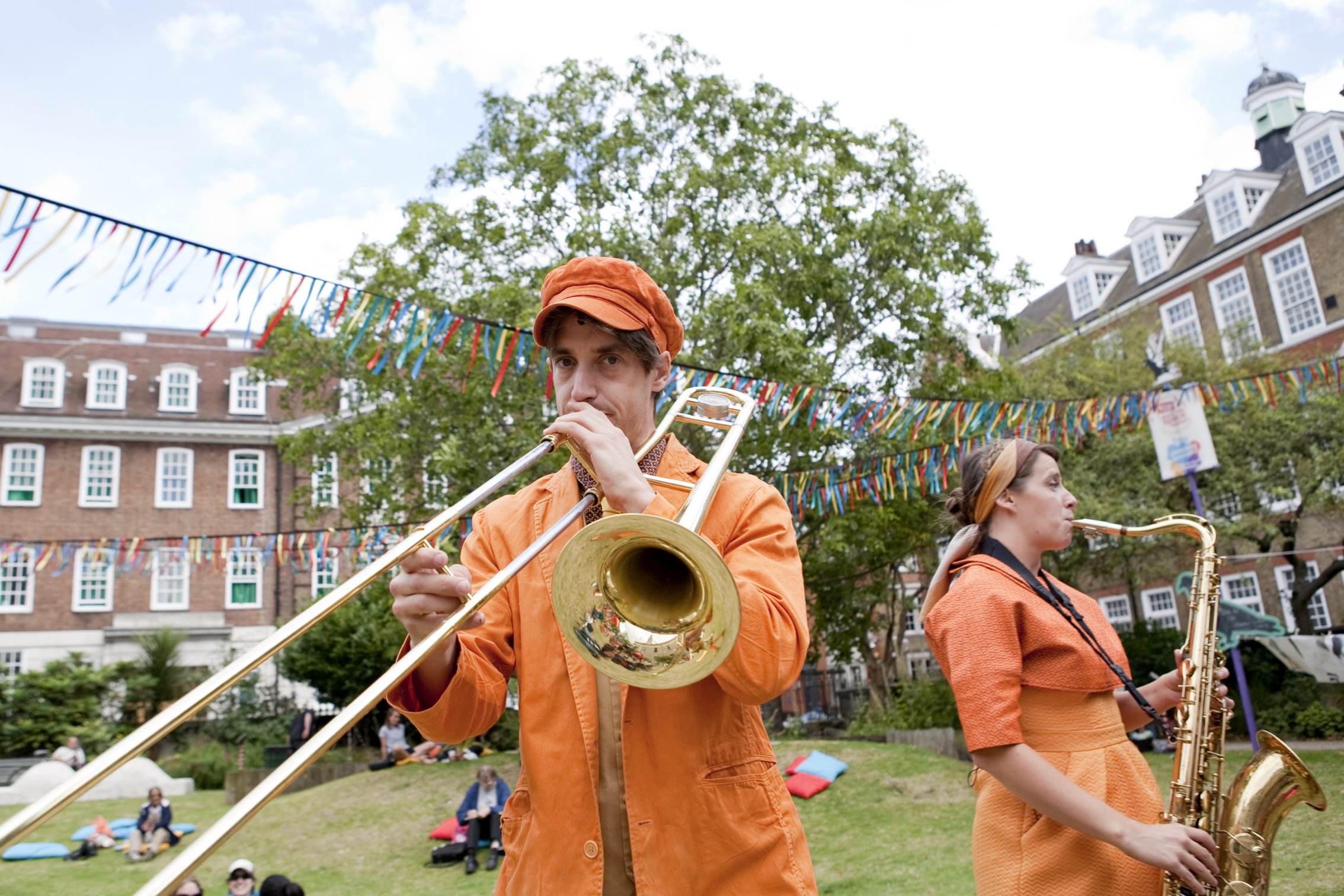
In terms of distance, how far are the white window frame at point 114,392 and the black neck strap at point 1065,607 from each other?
3303 centimetres

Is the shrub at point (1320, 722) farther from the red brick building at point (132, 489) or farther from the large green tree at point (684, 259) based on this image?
the red brick building at point (132, 489)

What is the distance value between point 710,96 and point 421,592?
14.1 m

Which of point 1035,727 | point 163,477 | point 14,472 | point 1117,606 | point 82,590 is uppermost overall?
point 14,472

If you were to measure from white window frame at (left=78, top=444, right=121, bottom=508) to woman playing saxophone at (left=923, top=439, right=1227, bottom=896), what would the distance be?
31.8m

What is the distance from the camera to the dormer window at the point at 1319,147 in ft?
82.9

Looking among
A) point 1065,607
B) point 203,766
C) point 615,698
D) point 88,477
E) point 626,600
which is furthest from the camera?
point 88,477

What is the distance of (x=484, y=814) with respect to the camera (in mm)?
10883

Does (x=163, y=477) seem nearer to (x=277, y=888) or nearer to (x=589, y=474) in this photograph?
(x=277, y=888)

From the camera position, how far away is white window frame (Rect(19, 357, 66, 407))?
97.7ft

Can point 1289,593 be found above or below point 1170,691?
above

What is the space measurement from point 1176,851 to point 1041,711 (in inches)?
17.3

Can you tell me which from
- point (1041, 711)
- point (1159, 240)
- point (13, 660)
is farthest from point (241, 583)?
point (1041, 711)

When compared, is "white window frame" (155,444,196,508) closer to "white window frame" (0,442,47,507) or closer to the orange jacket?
"white window frame" (0,442,47,507)

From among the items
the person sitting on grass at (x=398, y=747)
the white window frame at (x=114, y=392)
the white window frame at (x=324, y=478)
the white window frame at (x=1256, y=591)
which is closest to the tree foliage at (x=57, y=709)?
the person sitting on grass at (x=398, y=747)
